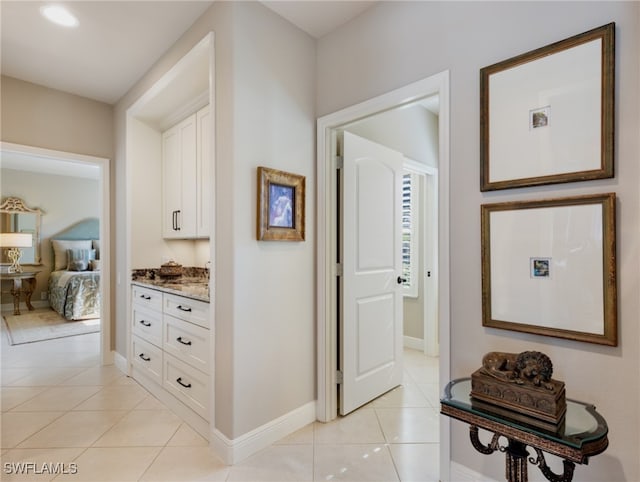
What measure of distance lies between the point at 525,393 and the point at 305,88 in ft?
7.08

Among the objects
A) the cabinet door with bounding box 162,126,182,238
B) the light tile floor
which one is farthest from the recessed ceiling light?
the light tile floor

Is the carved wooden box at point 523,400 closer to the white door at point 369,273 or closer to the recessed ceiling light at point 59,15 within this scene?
the white door at point 369,273

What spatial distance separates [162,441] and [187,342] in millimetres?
606

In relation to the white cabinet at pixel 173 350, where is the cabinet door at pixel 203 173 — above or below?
above

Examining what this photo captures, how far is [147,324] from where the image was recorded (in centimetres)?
292

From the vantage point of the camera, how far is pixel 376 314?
276 cm

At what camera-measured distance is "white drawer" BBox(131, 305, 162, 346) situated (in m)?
2.76

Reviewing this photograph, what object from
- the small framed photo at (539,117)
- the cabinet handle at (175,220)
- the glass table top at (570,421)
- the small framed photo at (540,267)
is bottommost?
the glass table top at (570,421)

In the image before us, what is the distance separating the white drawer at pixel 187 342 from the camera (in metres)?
2.23

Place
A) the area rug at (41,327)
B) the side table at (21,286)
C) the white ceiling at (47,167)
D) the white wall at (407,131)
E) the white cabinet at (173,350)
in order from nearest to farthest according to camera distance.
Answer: the white cabinet at (173,350) < the white wall at (407,131) < the area rug at (41,327) < the white ceiling at (47,167) < the side table at (21,286)

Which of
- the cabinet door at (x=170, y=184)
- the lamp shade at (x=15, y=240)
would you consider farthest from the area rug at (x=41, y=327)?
the cabinet door at (x=170, y=184)

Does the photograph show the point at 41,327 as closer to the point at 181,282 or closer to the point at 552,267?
the point at 181,282

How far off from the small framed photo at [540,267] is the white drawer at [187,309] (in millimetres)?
1795

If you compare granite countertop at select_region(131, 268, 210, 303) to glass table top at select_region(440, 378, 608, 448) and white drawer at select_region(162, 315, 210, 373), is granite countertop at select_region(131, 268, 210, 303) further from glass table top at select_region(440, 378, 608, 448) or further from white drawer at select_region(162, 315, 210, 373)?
glass table top at select_region(440, 378, 608, 448)
